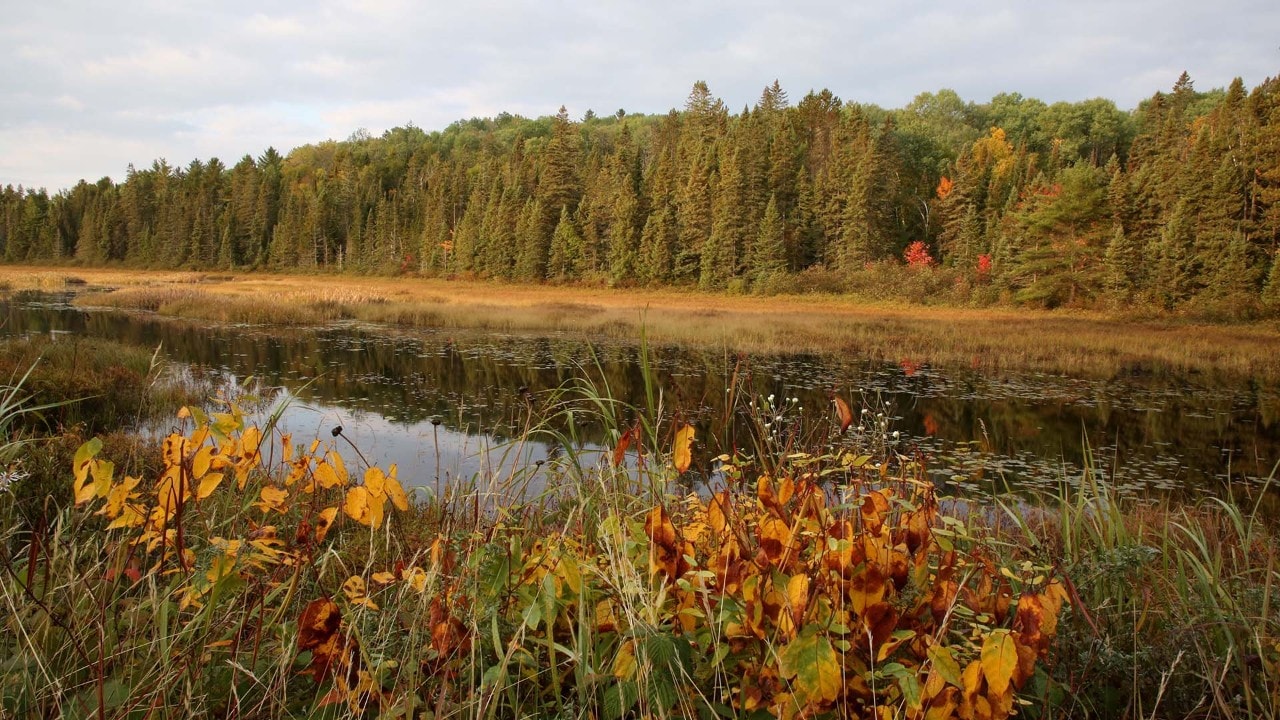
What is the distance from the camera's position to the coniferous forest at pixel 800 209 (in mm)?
32000

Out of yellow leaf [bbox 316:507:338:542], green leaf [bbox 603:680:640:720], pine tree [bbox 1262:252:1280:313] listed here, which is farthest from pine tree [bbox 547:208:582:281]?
green leaf [bbox 603:680:640:720]

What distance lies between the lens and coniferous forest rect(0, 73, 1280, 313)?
105 ft

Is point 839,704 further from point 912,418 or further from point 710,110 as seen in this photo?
point 710,110

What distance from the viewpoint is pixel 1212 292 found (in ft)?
95.3

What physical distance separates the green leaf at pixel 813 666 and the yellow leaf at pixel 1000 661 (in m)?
0.27

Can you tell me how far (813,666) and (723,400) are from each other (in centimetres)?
957

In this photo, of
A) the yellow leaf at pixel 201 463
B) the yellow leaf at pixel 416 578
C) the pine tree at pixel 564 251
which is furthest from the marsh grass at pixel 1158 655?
the pine tree at pixel 564 251

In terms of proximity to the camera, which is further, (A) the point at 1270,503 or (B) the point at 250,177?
(B) the point at 250,177

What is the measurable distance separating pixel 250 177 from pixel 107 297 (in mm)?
53949

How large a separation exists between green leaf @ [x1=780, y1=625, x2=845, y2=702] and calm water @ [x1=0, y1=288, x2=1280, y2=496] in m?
3.86

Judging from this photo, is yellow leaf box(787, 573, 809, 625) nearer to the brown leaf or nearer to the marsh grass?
the brown leaf

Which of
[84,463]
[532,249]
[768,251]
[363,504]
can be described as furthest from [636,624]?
[532,249]

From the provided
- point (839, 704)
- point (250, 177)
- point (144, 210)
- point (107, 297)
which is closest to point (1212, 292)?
point (839, 704)

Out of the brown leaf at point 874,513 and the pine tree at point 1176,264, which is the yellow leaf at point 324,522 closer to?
the brown leaf at point 874,513
